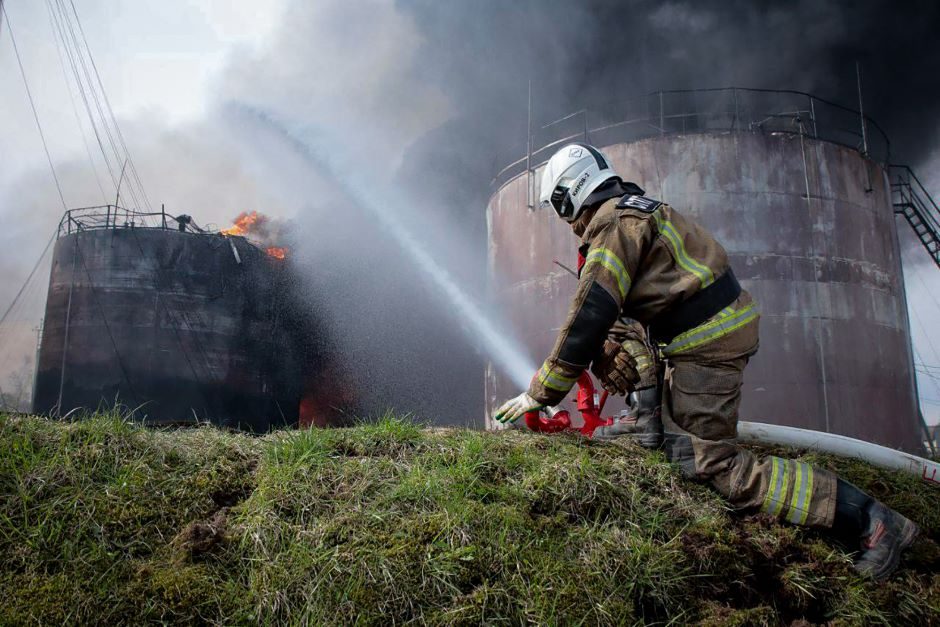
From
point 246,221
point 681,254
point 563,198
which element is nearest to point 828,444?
point 681,254

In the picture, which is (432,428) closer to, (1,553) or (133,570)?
(133,570)

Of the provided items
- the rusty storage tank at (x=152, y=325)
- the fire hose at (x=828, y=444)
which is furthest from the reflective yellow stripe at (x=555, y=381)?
the rusty storage tank at (x=152, y=325)

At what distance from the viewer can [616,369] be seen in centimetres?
354

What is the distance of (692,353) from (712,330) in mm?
147

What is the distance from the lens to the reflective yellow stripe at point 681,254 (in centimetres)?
320

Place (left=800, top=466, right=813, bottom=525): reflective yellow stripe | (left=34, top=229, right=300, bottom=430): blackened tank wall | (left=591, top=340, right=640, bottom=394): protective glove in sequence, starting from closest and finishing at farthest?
(left=800, top=466, right=813, bottom=525): reflective yellow stripe, (left=591, top=340, right=640, bottom=394): protective glove, (left=34, top=229, right=300, bottom=430): blackened tank wall

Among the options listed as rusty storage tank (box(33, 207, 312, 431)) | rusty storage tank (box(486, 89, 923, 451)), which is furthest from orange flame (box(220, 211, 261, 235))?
rusty storage tank (box(486, 89, 923, 451))

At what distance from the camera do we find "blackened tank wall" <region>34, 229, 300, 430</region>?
15.7m

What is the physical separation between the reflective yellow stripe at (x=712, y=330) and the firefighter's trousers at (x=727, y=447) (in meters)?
0.03

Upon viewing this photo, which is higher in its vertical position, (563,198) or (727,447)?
(563,198)

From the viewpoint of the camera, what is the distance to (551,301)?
1149 centimetres

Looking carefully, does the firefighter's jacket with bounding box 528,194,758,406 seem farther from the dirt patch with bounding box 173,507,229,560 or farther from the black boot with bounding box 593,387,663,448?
the dirt patch with bounding box 173,507,229,560

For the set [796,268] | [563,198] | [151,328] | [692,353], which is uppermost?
[796,268]

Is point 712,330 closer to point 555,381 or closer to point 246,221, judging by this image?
point 555,381
